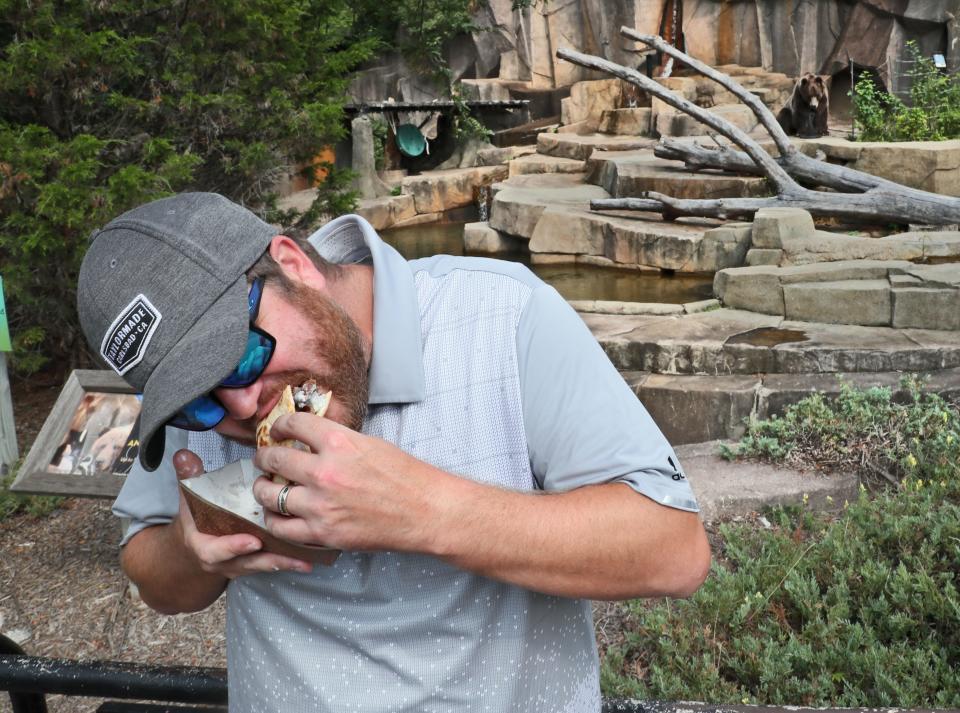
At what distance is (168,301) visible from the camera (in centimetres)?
121

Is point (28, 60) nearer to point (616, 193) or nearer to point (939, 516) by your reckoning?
point (939, 516)

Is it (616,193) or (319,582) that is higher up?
(319,582)

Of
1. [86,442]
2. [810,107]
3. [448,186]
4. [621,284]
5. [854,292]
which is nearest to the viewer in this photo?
[86,442]

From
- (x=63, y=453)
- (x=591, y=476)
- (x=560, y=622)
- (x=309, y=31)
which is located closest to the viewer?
(x=591, y=476)

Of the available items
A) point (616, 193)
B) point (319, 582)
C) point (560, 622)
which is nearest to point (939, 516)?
point (560, 622)

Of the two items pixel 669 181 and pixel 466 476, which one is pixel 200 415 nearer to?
pixel 466 476

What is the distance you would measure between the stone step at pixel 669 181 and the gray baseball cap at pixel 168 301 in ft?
30.8

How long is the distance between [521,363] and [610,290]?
7.88 meters

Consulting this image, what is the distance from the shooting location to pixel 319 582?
1.26 meters


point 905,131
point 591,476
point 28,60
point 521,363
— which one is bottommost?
point 905,131

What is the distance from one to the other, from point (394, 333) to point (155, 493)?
1.46ft

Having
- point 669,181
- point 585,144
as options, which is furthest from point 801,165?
point 585,144

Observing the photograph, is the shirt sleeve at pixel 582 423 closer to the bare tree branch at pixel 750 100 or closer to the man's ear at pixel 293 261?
the man's ear at pixel 293 261

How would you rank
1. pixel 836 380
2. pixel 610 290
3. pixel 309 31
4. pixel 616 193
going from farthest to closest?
pixel 616 193
pixel 610 290
pixel 309 31
pixel 836 380
